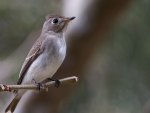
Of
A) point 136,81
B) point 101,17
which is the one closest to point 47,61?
point 101,17

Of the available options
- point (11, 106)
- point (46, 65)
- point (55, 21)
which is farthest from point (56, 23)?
point (11, 106)

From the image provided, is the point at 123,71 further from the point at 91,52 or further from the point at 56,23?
the point at 56,23

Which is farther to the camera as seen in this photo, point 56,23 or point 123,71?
point 123,71

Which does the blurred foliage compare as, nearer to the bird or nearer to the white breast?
the bird

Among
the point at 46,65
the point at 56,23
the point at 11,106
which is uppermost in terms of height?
the point at 56,23

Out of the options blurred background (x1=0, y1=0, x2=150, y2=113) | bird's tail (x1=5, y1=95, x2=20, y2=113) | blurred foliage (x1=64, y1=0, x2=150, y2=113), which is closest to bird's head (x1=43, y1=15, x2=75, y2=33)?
blurred background (x1=0, y1=0, x2=150, y2=113)

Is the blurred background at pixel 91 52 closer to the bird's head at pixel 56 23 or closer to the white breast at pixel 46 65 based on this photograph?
the bird's head at pixel 56 23
